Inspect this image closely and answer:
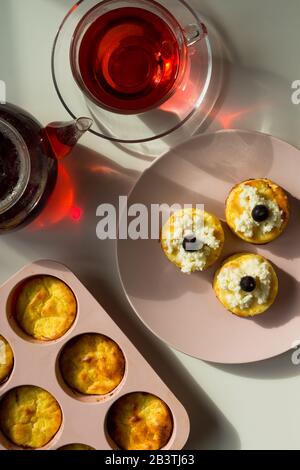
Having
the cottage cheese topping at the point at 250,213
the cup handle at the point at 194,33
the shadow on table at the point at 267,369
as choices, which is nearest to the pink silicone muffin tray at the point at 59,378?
the shadow on table at the point at 267,369

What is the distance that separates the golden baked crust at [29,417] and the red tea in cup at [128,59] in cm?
65

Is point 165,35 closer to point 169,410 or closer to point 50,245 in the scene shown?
point 50,245

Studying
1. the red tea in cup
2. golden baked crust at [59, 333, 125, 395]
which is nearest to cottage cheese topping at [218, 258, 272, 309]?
golden baked crust at [59, 333, 125, 395]

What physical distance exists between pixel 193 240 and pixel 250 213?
5.0 inches

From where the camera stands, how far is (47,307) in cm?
125

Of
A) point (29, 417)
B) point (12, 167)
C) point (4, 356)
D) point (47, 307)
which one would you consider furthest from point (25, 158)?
point (29, 417)

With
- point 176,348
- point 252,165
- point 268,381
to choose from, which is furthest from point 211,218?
point 268,381

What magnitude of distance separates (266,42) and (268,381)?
744 mm

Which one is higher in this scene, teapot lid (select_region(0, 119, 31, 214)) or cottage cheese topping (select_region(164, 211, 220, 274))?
cottage cheese topping (select_region(164, 211, 220, 274))

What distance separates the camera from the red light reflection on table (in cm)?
127

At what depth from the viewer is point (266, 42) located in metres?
1.23

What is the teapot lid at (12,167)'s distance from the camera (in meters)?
1.05

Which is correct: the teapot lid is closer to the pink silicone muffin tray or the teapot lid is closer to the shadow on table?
the pink silicone muffin tray

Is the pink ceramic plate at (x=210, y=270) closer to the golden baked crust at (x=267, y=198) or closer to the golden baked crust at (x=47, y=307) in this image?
the golden baked crust at (x=267, y=198)
